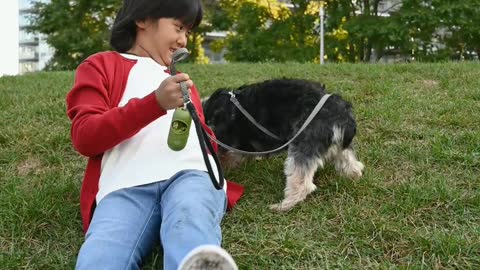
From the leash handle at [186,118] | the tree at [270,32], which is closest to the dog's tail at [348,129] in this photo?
the leash handle at [186,118]

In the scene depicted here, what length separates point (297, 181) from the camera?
3564 mm

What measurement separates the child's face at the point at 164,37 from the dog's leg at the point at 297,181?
1162 mm

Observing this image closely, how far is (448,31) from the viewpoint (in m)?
20.9

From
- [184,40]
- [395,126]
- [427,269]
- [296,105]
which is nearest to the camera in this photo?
[427,269]

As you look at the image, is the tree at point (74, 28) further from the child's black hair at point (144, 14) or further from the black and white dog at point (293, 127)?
the child's black hair at point (144, 14)

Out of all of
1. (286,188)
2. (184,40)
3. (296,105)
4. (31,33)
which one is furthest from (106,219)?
(31,33)

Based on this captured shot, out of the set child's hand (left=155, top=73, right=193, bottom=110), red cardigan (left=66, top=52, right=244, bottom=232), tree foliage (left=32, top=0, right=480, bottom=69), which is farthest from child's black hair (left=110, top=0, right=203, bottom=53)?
tree foliage (left=32, top=0, right=480, bottom=69)

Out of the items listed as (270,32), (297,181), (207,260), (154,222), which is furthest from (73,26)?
(207,260)

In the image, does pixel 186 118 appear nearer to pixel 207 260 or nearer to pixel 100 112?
pixel 100 112

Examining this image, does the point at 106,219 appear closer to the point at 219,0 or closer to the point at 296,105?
the point at 296,105

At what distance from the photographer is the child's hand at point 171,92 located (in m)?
2.31

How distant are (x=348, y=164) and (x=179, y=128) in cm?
173

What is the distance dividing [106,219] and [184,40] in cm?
112

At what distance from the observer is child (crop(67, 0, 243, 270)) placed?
229cm
